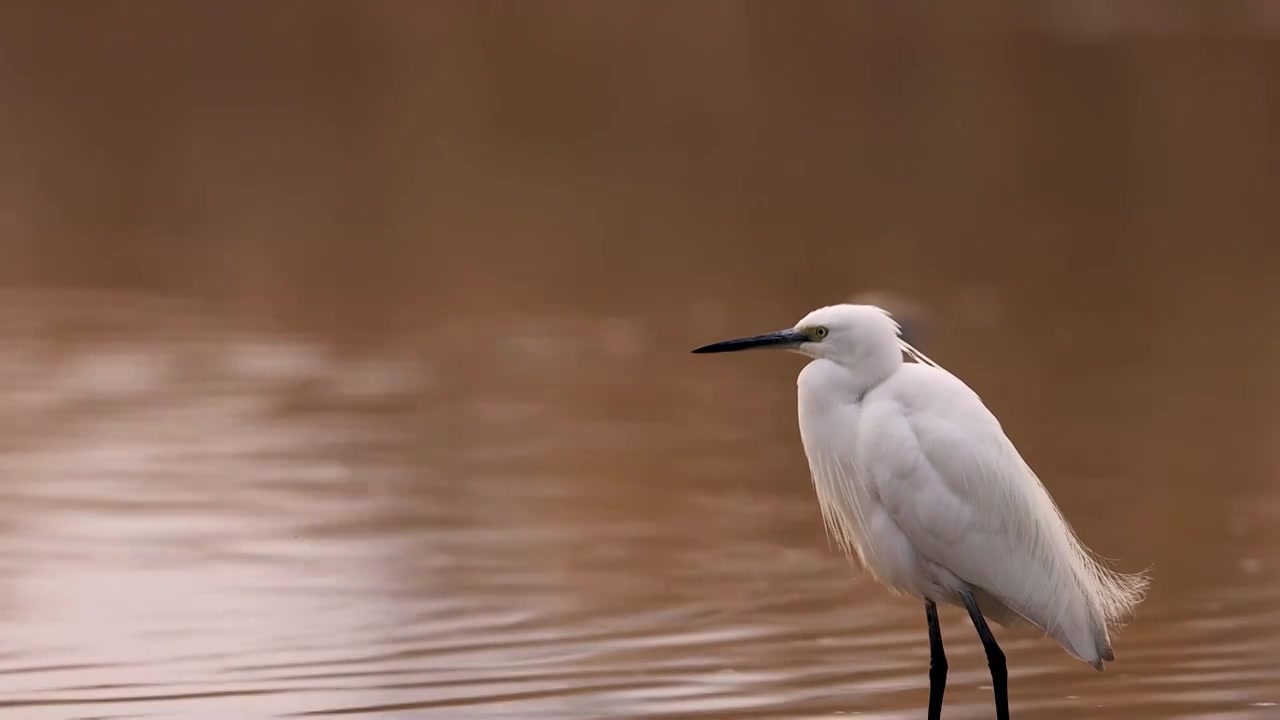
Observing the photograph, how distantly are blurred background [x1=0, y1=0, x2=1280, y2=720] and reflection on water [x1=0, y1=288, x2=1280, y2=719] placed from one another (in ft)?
0.07

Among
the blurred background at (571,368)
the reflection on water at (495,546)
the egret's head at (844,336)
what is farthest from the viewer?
the blurred background at (571,368)

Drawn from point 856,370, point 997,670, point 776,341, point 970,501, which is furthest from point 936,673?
point 776,341

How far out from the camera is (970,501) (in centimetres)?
408

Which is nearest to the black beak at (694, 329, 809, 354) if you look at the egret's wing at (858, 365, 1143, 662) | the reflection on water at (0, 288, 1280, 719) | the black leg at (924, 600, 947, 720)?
the egret's wing at (858, 365, 1143, 662)

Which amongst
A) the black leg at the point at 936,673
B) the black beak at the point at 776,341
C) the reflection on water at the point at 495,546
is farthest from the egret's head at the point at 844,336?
the reflection on water at the point at 495,546

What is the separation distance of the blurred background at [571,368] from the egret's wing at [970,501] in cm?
42

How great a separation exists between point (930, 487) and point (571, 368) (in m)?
4.90

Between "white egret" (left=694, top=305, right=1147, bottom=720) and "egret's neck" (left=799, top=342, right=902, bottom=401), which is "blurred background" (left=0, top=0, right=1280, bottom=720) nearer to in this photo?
"white egret" (left=694, top=305, right=1147, bottom=720)

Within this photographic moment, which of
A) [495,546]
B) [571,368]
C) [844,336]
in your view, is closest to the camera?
[844,336]

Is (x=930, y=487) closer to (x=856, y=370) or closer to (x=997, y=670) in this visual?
(x=856, y=370)

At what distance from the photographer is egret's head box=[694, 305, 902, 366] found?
4023mm

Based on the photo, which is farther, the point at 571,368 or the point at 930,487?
the point at 571,368

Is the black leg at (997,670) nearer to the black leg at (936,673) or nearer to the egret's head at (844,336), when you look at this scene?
the black leg at (936,673)

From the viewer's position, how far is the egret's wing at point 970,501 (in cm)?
403
